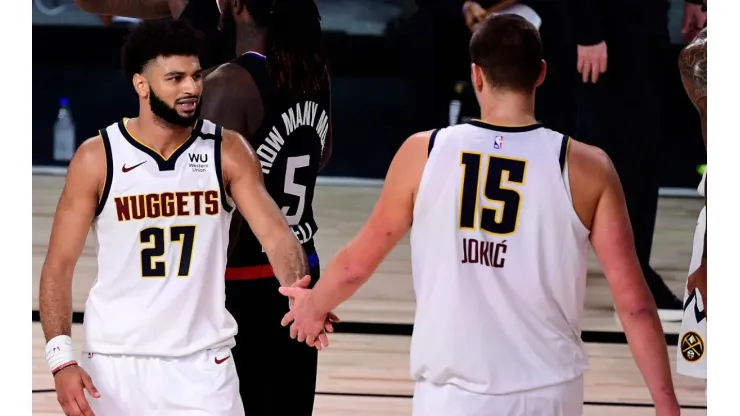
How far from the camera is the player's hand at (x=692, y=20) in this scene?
208 inches

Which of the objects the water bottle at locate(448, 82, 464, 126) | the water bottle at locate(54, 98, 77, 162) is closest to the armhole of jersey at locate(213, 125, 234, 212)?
the water bottle at locate(54, 98, 77, 162)

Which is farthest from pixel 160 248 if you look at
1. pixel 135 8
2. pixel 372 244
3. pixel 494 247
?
pixel 135 8

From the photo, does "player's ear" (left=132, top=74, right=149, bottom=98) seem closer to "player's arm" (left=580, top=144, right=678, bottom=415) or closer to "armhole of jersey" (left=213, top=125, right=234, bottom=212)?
"armhole of jersey" (left=213, top=125, right=234, bottom=212)

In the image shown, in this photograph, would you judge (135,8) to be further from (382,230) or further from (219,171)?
(382,230)

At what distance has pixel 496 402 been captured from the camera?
3.20m

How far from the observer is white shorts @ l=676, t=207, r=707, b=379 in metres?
4.12

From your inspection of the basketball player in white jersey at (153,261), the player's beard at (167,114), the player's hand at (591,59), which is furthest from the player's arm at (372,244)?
the player's hand at (591,59)

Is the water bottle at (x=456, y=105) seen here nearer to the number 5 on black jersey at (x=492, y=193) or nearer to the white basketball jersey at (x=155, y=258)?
the white basketball jersey at (x=155, y=258)

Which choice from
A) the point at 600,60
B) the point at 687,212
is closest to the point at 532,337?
the point at 600,60

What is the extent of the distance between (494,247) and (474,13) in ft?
8.00

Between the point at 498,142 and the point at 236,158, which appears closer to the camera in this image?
the point at 498,142

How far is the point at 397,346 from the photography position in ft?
18.7

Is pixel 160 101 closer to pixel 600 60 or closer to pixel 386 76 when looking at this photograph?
pixel 600 60
